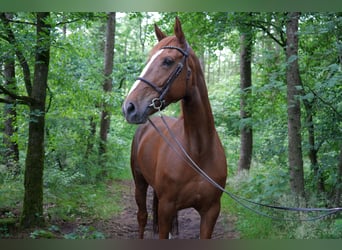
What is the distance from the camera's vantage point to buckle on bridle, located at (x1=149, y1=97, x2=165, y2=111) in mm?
2826

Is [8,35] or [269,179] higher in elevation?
[8,35]

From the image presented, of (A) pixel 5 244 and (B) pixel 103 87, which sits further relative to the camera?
(B) pixel 103 87

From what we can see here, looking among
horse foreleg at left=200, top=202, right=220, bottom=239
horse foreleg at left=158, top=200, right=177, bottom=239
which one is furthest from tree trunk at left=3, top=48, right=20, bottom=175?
horse foreleg at left=200, top=202, right=220, bottom=239

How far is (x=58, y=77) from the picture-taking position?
5961 mm

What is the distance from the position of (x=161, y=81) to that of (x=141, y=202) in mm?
2460

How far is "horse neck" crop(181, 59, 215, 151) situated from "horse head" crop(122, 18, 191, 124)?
0.16 m

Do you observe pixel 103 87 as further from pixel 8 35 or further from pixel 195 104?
pixel 195 104

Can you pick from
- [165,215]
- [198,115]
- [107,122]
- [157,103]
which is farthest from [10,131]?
[157,103]

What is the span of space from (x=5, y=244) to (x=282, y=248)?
1.88 m

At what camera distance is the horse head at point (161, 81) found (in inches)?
108

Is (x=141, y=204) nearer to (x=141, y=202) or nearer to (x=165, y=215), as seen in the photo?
(x=141, y=202)

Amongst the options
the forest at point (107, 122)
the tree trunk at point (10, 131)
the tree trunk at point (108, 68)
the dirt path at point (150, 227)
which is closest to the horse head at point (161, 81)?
the forest at point (107, 122)

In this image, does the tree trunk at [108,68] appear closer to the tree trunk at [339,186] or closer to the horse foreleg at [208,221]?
the tree trunk at [339,186]

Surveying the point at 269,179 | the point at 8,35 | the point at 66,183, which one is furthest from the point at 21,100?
the point at 269,179
